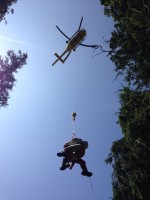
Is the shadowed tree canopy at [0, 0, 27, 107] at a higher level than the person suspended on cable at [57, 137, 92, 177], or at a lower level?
higher

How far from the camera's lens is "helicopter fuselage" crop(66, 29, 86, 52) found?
13.3m

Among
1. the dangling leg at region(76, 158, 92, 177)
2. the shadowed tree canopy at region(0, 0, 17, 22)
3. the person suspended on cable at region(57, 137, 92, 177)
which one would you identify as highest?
the shadowed tree canopy at region(0, 0, 17, 22)

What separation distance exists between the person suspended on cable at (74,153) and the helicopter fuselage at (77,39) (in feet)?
16.7

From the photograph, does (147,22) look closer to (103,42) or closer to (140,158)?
(103,42)

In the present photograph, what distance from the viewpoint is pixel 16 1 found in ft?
59.5

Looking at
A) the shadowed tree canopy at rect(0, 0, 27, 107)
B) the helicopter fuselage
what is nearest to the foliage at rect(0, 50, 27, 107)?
the shadowed tree canopy at rect(0, 0, 27, 107)

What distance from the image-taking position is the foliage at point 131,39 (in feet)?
41.5

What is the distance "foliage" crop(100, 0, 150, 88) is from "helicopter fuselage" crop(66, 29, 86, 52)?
6.86 feet

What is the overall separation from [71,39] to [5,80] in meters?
9.70

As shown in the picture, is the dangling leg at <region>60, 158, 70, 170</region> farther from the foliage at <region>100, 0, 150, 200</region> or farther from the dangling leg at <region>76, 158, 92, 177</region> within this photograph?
the foliage at <region>100, 0, 150, 200</region>

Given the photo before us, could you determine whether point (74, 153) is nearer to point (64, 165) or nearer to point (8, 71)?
point (64, 165)

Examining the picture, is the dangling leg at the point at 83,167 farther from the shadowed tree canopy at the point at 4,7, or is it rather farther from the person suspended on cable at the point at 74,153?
the shadowed tree canopy at the point at 4,7

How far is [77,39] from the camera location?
44.0ft

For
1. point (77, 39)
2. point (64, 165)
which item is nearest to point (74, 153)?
point (64, 165)
